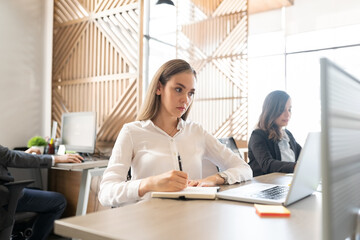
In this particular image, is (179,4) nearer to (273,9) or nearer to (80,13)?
(80,13)

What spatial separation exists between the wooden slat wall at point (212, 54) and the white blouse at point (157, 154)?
2.88 m

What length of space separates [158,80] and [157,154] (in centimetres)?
42

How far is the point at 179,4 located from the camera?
4.89 metres

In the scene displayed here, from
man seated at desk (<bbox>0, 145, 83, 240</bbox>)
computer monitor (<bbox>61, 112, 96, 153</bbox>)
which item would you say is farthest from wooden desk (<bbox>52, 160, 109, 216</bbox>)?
computer monitor (<bbox>61, 112, 96, 153</bbox>)

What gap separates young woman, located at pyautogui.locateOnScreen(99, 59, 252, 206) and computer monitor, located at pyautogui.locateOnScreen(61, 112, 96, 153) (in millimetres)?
1801

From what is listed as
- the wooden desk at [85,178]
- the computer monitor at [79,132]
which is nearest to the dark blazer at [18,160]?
the wooden desk at [85,178]

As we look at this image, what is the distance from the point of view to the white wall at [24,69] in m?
3.93

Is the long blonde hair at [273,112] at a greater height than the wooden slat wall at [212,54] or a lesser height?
lesser

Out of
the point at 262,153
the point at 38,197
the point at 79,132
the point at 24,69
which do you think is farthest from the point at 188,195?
the point at 24,69

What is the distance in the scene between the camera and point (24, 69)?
4.14m

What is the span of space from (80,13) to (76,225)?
152 inches

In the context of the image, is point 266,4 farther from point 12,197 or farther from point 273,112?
point 12,197

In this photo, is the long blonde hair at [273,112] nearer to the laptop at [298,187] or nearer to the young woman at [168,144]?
the young woman at [168,144]

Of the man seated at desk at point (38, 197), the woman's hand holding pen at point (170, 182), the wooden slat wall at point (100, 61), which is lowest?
the man seated at desk at point (38, 197)
